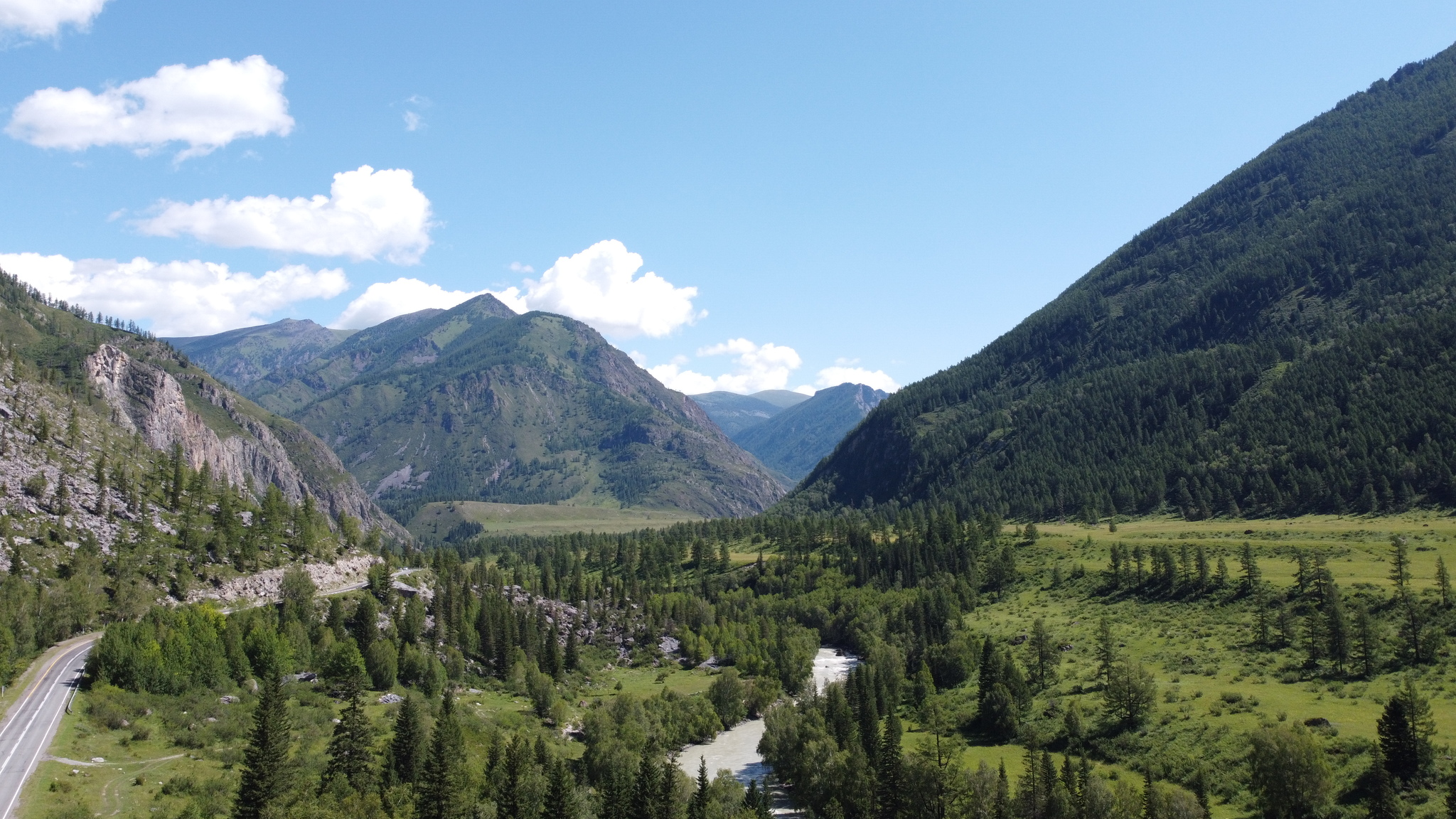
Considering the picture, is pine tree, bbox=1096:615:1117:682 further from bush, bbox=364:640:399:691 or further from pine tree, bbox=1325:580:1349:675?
bush, bbox=364:640:399:691

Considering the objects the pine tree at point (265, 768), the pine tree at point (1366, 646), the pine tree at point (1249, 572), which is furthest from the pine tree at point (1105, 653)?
the pine tree at point (265, 768)

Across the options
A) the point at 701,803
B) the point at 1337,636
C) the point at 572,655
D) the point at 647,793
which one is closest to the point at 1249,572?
the point at 1337,636

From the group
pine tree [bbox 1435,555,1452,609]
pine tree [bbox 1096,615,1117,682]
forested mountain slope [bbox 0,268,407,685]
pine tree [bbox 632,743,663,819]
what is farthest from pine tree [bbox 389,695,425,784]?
pine tree [bbox 1435,555,1452,609]

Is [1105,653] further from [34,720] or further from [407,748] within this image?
[34,720]

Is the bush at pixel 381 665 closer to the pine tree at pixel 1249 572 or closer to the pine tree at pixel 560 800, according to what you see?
the pine tree at pixel 560 800

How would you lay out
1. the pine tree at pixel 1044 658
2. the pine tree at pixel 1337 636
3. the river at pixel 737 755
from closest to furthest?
1. the pine tree at pixel 1337 636
2. the river at pixel 737 755
3. the pine tree at pixel 1044 658

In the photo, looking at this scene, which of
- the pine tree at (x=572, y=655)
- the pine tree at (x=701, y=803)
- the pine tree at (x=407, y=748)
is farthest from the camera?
the pine tree at (x=572, y=655)

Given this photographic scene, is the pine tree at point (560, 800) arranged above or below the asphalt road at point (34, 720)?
below
